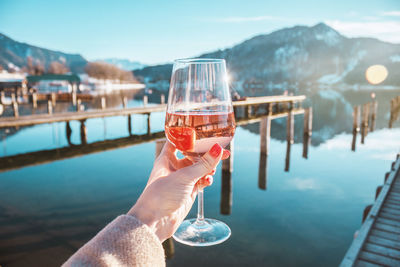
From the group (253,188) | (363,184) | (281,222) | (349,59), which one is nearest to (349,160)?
(363,184)

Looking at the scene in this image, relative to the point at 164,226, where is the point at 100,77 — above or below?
above

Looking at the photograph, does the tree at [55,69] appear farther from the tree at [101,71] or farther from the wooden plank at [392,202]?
the wooden plank at [392,202]

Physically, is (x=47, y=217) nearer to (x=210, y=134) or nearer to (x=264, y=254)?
(x=264, y=254)

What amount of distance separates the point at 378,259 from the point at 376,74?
18675cm

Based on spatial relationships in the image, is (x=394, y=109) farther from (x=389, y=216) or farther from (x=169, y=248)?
(x=169, y=248)

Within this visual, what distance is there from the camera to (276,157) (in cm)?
2022

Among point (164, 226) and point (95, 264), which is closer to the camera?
point (95, 264)

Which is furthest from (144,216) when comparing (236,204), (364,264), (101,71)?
(101,71)

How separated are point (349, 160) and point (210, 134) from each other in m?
22.0

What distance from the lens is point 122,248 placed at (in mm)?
995

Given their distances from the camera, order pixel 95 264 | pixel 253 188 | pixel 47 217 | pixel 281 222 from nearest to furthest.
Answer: pixel 95 264
pixel 47 217
pixel 281 222
pixel 253 188

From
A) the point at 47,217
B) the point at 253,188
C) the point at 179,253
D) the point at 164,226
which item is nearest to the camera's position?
the point at 164,226

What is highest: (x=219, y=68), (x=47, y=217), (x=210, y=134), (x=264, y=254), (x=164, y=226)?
(x=219, y=68)

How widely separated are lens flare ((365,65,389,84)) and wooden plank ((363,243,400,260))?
17564 centimetres
